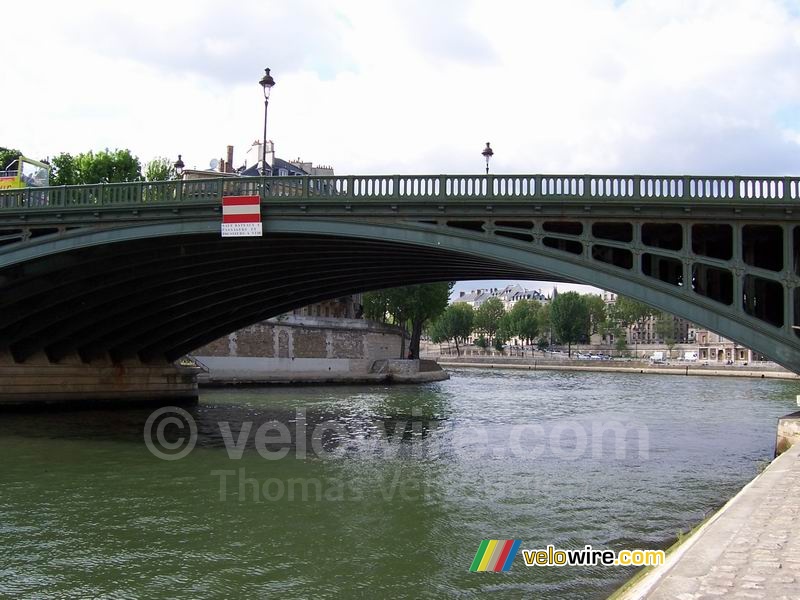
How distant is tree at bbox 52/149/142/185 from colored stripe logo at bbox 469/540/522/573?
44981 mm

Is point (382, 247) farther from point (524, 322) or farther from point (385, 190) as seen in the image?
point (524, 322)

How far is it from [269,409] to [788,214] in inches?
976

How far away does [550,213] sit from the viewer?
19.1m

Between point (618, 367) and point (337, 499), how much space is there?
3616 inches

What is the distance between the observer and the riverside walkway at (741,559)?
6484 millimetres

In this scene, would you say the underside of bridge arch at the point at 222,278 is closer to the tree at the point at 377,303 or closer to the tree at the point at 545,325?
the tree at the point at 377,303

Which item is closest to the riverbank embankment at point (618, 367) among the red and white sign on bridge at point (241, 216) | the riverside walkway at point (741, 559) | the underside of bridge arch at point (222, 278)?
the underside of bridge arch at point (222, 278)

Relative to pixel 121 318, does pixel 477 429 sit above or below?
below

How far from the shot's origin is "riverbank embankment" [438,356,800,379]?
8803 cm

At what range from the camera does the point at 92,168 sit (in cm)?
5100

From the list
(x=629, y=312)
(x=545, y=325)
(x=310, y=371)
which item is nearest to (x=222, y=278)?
(x=310, y=371)

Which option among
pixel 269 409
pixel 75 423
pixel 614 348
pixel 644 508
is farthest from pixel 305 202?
pixel 614 348

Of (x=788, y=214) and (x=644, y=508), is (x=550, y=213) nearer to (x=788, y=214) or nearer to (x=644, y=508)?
(x=788, y=214)

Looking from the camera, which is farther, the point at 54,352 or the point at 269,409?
the point at 269,409
